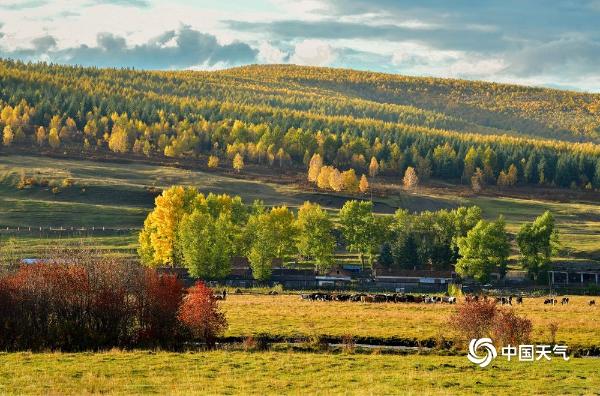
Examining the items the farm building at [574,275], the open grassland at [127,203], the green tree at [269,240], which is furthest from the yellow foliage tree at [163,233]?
the farm building at [574,275]

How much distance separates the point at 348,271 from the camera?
4781 inches

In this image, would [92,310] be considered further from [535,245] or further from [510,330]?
[535,245]

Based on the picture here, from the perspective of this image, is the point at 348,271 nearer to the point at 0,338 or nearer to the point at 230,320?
the point at 230,320

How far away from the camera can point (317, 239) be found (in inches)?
4651

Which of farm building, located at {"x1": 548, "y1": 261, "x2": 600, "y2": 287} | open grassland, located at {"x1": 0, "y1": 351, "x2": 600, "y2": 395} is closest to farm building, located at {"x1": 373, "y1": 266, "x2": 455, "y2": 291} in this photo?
farm building, located at {"x1": 548, "y1": 261, "x2": 600, "y2": 287}

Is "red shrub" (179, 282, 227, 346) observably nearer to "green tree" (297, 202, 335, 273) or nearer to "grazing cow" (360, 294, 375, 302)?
"grazing cow" (360, 294, 375, 302)

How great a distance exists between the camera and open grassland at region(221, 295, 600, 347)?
192 feet

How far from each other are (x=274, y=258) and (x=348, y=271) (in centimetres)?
1023

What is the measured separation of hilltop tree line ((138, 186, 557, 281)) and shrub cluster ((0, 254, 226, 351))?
52.8 metres

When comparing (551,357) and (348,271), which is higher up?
(551,357)

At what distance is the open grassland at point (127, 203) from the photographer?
5866 inches

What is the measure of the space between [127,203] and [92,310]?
395 feet

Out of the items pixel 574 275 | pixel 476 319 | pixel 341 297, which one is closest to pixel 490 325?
pixel 476 319

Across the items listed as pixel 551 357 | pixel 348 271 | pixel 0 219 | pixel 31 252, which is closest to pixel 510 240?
pixel 348 271
